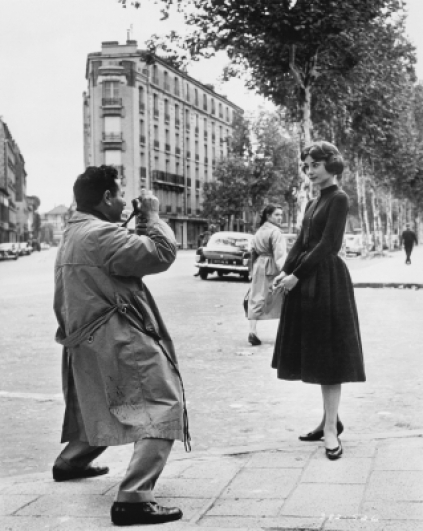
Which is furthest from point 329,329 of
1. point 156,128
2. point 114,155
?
point 156,128

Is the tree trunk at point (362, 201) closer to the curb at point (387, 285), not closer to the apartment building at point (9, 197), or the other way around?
the curb at point (387, 285)

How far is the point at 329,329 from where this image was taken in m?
4.87

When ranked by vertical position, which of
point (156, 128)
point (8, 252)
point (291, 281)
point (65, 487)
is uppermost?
point (156, 128)

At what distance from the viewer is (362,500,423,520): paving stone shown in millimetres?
3486

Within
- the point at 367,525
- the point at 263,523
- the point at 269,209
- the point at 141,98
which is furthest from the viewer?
the point at 141,98

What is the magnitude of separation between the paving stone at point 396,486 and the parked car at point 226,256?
2228 cm

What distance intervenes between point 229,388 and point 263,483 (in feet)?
11.1

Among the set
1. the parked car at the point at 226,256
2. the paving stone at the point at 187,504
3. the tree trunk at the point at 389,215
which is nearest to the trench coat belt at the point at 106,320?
the paving stone at the point at 187,504

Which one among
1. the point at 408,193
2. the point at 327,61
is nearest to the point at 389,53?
the point at 327,61

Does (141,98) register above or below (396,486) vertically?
above

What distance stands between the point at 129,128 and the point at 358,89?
1770 inches

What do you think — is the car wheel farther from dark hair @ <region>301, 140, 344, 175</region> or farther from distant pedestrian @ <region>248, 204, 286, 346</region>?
dark hair @ <region>301, 140, 344, 175</region>

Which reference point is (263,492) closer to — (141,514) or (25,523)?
(141,514)

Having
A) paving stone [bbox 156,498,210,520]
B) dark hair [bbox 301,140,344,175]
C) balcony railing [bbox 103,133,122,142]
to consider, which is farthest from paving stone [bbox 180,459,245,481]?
balcony railing [bbox 103,133,122,142]
